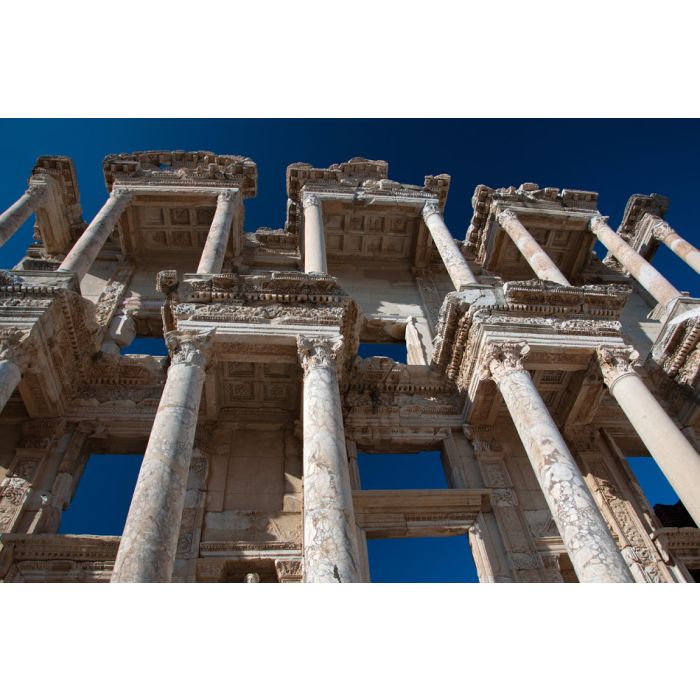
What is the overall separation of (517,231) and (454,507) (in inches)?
423

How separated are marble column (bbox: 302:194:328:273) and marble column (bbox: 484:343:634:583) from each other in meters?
5.79

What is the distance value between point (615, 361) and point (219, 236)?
1142 centimetres

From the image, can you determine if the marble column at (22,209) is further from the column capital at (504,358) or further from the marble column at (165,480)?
the column capital at (504,358)

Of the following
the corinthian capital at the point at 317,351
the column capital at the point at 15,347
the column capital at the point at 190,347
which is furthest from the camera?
the corinthian capital at the point at 317,351

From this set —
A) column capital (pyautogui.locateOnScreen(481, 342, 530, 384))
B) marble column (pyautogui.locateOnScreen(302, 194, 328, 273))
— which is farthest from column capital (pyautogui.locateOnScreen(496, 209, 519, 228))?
column capital (pyautogui.locateOnScreen(481, 342, 530, 384))

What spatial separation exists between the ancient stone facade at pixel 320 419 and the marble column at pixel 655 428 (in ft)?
0.13

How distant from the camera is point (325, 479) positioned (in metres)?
9.19

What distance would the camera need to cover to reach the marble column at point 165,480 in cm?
769

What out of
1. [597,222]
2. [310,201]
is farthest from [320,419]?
[597,222]

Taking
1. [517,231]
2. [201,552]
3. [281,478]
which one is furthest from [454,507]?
[517,231]

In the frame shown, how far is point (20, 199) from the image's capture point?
720 inches

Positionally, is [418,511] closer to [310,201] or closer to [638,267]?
[310,201]

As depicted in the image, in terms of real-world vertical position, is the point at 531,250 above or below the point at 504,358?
above

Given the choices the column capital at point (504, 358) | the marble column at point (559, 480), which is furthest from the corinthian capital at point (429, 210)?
the marble column at point (559, 480)
